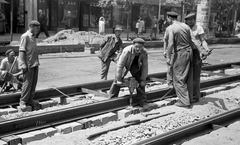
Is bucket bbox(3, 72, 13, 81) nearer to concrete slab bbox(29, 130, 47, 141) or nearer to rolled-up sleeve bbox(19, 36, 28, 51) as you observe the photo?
rolled-up sleeve bbox(19, 36, 28, 51)

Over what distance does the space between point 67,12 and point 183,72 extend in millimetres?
22241

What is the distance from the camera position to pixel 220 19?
38.5 meters

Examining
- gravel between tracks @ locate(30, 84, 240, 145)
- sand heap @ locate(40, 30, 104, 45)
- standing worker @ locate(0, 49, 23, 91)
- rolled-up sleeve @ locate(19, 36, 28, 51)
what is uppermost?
rolled-up sleeve @ locate(19, 36, 28, 51)

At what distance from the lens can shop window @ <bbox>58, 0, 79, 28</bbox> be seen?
29.1 meters

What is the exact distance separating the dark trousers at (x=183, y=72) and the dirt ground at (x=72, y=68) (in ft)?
14.1

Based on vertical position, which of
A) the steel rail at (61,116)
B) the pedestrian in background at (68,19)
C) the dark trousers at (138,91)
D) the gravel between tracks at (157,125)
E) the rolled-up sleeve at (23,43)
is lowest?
the gravel between tracks at (157,125)

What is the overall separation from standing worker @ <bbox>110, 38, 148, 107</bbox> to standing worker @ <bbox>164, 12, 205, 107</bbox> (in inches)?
34.4

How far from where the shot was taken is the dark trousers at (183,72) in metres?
8.48

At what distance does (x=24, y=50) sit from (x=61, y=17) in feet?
73.3

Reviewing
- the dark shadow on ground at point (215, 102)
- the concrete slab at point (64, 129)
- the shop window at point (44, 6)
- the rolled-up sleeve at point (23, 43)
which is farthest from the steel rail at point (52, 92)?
the shop window at point (44, 6)

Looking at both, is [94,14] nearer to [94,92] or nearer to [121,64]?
[94,92]

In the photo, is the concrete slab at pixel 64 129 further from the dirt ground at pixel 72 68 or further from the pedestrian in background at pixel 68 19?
the pedestrian in background at pixel 68 19

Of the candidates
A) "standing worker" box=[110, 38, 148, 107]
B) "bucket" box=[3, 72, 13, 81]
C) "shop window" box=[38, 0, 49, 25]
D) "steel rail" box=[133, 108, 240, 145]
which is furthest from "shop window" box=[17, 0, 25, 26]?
"steel rail" box=[133, 108, 240, 145]

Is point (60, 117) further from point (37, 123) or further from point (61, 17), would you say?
point (61, 17)
